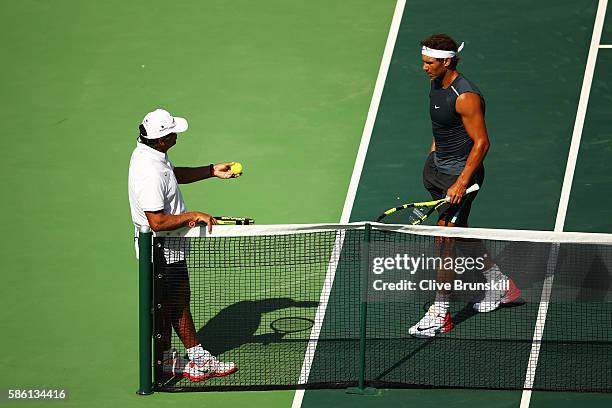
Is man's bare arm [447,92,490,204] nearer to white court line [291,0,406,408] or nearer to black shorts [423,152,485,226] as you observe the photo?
black shorts [423,152,485,226]

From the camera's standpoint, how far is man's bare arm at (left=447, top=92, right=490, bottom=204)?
1070 centimetres

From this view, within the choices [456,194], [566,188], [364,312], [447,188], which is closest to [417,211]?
[456,194]

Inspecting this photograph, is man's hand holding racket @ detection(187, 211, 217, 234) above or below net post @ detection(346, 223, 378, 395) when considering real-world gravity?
above

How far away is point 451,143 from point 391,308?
61.5 inches

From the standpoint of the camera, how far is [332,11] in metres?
16.6

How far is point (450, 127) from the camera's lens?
11.0 meters

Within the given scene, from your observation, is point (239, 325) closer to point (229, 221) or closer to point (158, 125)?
point (229, 221)

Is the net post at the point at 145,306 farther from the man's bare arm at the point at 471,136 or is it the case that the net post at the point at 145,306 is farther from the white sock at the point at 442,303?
the man's bare arm at the point at 471,136

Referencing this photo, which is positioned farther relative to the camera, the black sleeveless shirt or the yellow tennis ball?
the black sleeveless shirt

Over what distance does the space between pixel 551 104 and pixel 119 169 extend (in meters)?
5.10

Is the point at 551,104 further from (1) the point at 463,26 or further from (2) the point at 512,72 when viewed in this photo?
(1) the point at 463,26

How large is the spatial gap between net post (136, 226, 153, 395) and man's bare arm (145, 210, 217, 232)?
113mm

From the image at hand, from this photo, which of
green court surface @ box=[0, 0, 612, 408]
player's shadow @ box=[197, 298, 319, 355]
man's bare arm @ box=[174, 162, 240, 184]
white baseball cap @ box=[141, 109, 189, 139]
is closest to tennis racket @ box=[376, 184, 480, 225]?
player's shadow @ box=[197, 298, 319, 355]

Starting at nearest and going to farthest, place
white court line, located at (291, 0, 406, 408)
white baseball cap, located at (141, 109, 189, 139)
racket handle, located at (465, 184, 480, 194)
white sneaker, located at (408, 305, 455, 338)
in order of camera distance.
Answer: white baseball cap, located at (141, 109, 189, 139), white court line, located at (291, 0, 406, 408), white sneaker, located at (408, 305, 455, 338), racket handle, located at (465, 184, 480, 194)
